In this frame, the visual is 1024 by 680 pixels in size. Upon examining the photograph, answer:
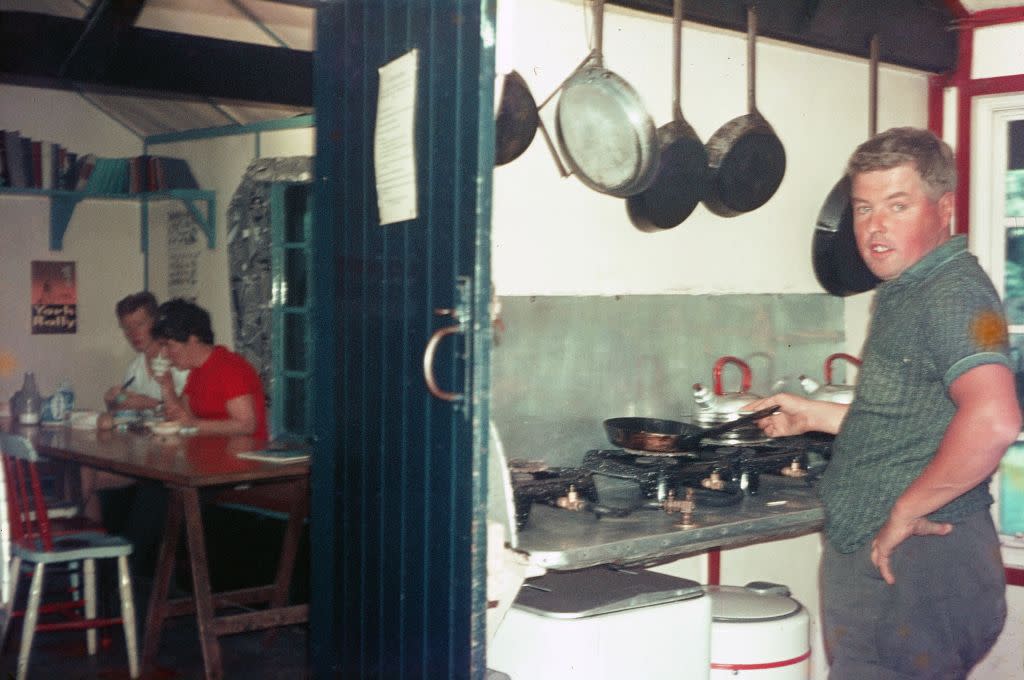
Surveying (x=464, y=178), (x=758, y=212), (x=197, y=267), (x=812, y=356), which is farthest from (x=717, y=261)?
(x=197, y=267)

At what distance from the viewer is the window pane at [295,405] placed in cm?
578

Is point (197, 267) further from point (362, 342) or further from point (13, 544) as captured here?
point (362, 342)

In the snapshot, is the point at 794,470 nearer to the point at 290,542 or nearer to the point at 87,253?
the point at 290,542

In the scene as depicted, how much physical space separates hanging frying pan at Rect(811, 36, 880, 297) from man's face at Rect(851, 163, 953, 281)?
1268 millimetres

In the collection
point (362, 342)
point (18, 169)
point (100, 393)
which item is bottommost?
point (100, 393)

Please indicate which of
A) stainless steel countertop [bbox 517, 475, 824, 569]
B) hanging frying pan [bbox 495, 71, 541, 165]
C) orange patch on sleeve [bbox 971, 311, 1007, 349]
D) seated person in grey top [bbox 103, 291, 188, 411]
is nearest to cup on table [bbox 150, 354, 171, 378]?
seated person in grey top [bbox 103, 291, 188, 411]

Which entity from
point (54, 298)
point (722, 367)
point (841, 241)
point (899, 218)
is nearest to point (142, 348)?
point (54, 298)

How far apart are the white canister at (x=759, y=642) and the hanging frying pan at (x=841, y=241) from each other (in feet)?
4.15

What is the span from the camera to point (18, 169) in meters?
6.30

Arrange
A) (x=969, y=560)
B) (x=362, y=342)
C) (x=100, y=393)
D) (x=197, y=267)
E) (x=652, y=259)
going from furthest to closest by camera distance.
A: (x=100, y=393) → (x=197, y=267) → (x=652, y=259) → (x=362, y=342) → (x=969, y=560)

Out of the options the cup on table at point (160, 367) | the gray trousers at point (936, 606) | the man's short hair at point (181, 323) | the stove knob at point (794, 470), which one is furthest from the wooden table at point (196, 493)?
the gray trousers at point (936, 606)

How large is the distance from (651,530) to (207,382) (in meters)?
2.87

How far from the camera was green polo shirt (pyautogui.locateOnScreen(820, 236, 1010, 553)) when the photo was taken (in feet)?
7.19

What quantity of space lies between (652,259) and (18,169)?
4.38 metres
